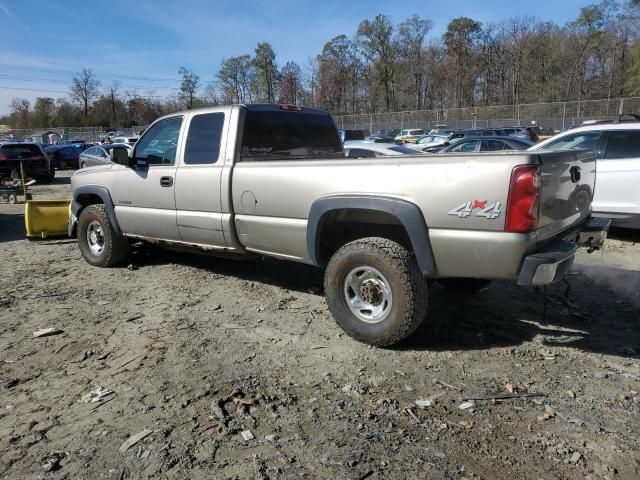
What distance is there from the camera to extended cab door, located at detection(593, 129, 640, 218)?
727 cm

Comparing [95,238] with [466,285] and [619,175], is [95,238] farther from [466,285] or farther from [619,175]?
[619,175]

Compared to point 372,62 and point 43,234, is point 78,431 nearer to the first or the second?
point 43,234

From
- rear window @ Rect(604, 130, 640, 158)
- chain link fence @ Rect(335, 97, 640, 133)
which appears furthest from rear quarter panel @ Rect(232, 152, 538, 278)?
chain link fence @ Rect(335, 97, 640, 133)

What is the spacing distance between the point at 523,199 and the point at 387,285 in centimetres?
118

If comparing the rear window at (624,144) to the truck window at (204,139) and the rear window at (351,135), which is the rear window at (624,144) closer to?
the truck window at (204,139)

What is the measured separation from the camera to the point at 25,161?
1827 centimetres

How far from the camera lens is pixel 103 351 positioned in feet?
13.4

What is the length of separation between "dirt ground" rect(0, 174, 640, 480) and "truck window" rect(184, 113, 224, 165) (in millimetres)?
1453

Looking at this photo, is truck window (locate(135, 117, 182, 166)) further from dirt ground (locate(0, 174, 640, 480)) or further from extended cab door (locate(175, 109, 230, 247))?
dirt ground (locate(0, 174, 640, 480))

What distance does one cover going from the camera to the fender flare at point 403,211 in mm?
3600

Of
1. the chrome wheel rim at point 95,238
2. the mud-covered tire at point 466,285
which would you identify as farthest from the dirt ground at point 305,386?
the chrome wheel rim at point 95,238

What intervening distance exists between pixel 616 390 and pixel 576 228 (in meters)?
1.30

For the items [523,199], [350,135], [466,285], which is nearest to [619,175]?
[466,285]

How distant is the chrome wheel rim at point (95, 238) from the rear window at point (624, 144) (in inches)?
288
